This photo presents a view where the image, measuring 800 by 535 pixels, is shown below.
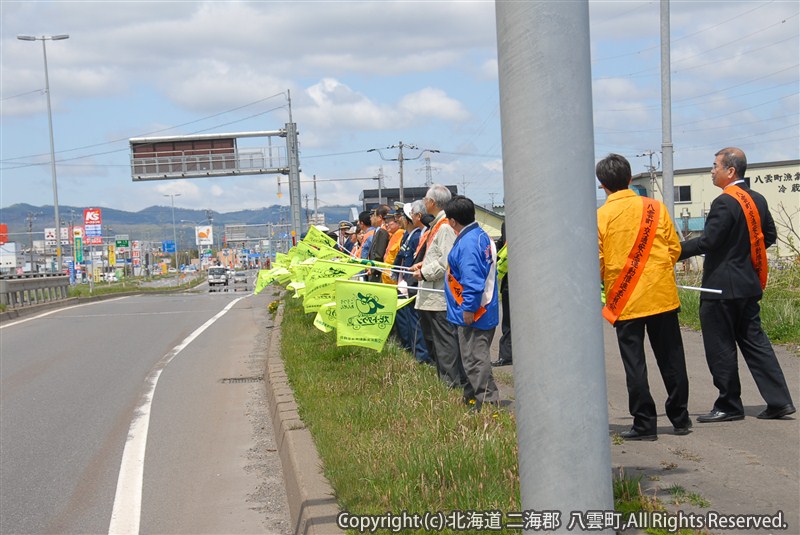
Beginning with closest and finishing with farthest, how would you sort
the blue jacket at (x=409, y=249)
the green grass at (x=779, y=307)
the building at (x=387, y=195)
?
1. the blue jacket at (x=409, y=249)
2. the green grass at (x=779, y=307)
3. the building at (x=387, y=195)

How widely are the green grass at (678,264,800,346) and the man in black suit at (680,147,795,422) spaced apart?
14.7 feet

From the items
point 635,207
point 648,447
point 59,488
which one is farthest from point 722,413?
point 59,488

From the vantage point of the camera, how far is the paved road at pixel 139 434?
6625 mm

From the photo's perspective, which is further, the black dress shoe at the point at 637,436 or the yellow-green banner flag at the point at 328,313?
the yellow-green banner flag at the point at 328,313

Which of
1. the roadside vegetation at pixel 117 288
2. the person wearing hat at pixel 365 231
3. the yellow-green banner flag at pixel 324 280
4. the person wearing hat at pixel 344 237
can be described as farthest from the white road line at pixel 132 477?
the roadside vegetation at pixel 117 288

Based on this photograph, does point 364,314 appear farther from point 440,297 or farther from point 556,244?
point 556,244

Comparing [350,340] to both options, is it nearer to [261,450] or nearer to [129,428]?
[261,450]

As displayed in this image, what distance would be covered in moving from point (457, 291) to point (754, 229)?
2255 millimetres

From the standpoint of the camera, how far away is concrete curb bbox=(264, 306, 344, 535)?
5.26 metres

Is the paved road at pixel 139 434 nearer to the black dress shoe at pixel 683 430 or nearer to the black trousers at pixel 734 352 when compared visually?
the black dress shoe at pixel 683 430

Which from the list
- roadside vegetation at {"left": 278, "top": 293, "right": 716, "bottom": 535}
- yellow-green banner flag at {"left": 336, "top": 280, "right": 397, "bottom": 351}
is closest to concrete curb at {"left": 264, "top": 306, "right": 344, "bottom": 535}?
roadside vegetation at {"left": 278, "top": 293, "right": 716, "bottom": 535}

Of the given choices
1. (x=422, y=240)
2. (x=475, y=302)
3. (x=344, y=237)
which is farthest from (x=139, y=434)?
(x=344, y=237)

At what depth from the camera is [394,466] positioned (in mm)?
5500

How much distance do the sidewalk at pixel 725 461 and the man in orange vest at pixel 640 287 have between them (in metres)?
0.31
